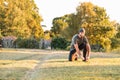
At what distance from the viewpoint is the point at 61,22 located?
4508 inches

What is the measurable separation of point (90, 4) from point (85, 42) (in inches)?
1506

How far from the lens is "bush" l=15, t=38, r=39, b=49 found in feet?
237

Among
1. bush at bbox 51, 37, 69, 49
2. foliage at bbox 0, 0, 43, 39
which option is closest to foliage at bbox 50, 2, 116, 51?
bush at bbox 51, 37, 69, 49

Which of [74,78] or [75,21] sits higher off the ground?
[75,21]

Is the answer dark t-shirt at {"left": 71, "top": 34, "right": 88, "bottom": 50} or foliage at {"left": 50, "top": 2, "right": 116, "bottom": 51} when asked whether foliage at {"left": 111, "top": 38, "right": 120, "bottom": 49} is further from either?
dark t-shirt at {"left": 71, "top": 34, "right": 88, "bottom": 50}

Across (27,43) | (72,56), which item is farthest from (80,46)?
(27,43)

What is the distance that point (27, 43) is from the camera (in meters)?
72.5

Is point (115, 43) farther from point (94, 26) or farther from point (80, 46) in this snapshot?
point (80, 46)

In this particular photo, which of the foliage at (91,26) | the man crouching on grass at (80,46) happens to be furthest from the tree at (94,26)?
the man crouching on grass at (80,46)

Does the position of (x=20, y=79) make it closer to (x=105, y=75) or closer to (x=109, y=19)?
(x=105, y=75)

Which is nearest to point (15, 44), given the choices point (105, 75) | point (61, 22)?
point (61, 22)

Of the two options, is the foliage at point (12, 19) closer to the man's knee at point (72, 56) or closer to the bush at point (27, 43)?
the bush at point (27, 43)

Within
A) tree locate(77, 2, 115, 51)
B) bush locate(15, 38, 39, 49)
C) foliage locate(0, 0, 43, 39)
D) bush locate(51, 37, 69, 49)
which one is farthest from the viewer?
bush locate(15, 38, 39, 49)

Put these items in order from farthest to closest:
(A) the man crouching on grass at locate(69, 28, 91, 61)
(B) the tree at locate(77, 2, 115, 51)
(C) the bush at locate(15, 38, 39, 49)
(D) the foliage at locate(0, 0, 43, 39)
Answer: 1. (C) the bush at locate(15, 38, 39, 49)
2. (D) the foliage at locate(0, 0, 43, 39)
3. (B) the tree at locate(77, 2, 115, 51)
4. (A) the man crouching on grass at locate(69, 28, 91, 61)
